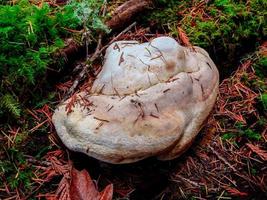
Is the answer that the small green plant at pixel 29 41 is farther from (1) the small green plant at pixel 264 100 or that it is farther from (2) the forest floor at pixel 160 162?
(1) the small green plant at pixel 264 100

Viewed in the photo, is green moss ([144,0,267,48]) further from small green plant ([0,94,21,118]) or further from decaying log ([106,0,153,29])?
small green plant ([0,94,21,118])

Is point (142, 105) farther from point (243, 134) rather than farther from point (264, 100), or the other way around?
point (264, 100)

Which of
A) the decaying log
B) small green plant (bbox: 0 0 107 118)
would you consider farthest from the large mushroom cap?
the decaying log

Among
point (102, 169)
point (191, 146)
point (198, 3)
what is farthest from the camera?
point (198, 3)

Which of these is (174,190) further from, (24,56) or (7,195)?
(24,56)

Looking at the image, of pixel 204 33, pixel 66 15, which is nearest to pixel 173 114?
pixel 204 33

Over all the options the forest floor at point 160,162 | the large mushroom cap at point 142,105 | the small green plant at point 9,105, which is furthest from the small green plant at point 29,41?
the large mushroom cap at point 142,105

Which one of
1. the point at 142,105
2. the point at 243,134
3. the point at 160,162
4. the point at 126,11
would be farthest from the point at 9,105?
the point at 243,134
